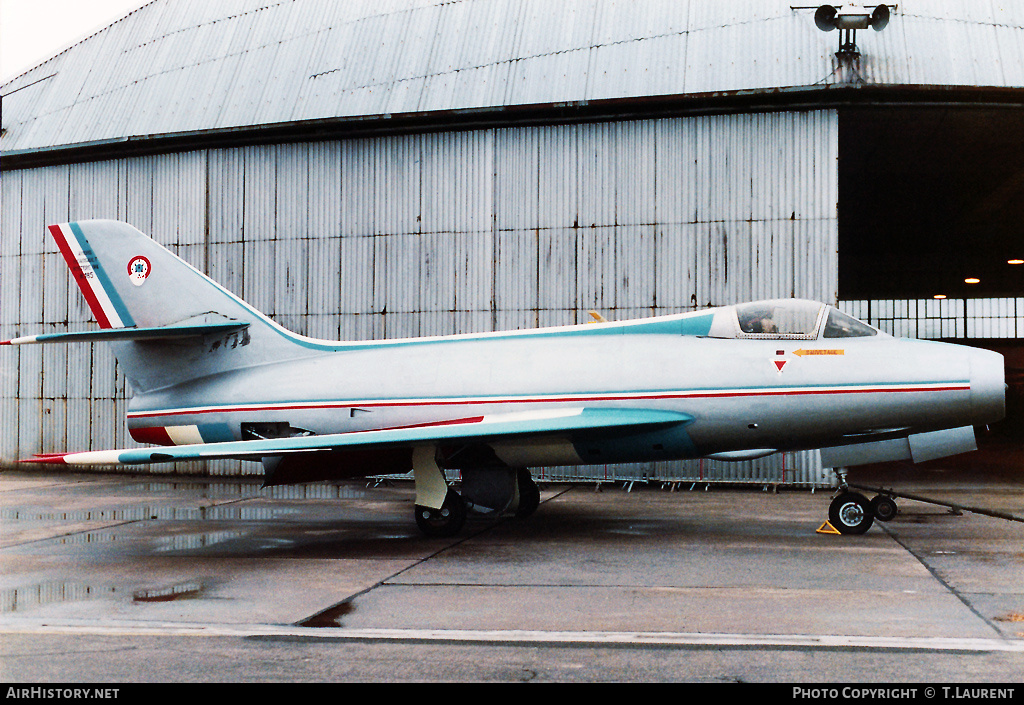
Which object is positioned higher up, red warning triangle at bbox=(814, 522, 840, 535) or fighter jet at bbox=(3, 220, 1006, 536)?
fighter jet at bbox=(3, 220, 1006, 536)

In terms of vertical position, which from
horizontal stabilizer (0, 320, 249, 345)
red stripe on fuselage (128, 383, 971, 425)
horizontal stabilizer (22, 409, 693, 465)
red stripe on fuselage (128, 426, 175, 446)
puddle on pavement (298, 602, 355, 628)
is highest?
horizontal stabilizer (0, 320, 249, 345)

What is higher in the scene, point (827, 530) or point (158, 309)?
point (158, 309)

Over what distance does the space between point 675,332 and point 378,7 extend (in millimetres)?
13402

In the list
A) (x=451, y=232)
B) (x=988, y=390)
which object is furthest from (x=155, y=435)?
(x=988, y=390)

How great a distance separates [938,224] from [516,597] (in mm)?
26136

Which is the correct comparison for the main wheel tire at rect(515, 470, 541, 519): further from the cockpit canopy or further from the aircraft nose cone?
the aircraft nose cone

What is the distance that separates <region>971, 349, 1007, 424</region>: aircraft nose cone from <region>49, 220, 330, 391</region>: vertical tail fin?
833 cm

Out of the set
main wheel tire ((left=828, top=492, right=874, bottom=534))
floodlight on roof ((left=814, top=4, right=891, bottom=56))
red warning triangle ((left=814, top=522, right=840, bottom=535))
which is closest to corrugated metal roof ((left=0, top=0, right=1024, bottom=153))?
floodlight on roof ((left=814, top=4, right=891, bottom=56))

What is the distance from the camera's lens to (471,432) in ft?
32.0

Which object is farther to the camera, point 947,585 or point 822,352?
point 822,352

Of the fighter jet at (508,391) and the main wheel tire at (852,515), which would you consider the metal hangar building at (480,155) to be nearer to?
the main wheel tire at (852,515)

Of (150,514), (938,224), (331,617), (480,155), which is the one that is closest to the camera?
(331,617)

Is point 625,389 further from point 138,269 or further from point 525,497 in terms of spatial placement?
point 138,269

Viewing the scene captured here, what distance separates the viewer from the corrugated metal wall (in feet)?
52.5
